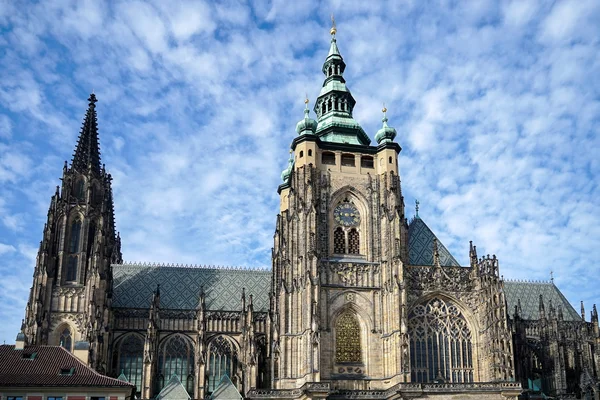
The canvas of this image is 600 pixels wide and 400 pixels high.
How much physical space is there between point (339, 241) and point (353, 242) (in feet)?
4.00

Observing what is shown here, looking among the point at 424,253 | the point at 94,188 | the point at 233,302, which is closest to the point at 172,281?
the point at 233,302

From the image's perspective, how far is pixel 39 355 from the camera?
49.6 meters

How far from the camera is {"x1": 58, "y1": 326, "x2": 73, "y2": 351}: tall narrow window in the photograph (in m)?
61.1

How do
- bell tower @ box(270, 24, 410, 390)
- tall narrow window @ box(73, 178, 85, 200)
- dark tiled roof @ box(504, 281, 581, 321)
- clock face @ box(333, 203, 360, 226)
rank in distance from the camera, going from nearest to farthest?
1. bell tower @ box(270, 24, 410, 390)
2. clock face @ box(333, 203, 360, 226)
3. tall narrow window @ box(73, 178, 85, 200)
4. dark tiled roof @ box(504, 281, 581, 321)

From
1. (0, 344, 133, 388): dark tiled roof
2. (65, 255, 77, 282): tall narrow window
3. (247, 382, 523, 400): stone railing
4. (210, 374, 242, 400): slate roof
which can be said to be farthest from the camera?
(65, 255, 77, 282): tall narrow window

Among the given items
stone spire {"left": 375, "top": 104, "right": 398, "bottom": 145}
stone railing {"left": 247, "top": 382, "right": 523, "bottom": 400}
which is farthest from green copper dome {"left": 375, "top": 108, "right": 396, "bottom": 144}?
stone railing {"left": 247, "top": 382, "right": 523, "bottom": 400}

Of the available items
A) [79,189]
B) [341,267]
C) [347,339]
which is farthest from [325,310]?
[79,189]

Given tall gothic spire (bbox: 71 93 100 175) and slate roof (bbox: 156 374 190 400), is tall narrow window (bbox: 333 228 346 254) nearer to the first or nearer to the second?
slate roof (bbox: 156 374 190 400)

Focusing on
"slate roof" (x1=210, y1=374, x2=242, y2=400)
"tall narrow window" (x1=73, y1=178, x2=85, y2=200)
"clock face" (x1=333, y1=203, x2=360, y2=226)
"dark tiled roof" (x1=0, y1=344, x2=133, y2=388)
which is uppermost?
"tall narrow window" (x1=73, y1=178, x2=85, y2=200)

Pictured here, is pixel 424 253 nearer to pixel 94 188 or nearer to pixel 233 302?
pixel 233 302

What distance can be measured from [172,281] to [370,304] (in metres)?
22.6

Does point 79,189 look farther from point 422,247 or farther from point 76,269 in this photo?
point 422,247

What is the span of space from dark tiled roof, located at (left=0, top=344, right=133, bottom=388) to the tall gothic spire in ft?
73.2

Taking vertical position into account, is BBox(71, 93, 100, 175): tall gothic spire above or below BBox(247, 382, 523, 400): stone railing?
above
